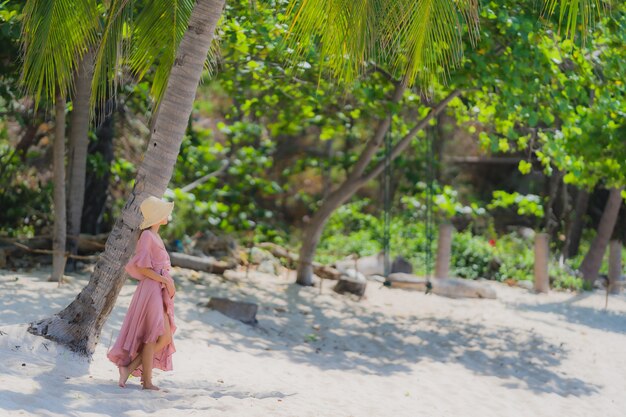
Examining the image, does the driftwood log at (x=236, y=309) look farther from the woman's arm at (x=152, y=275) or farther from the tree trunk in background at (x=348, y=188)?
the woman's arm at (x=152, y=275)

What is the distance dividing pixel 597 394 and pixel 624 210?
12.2m

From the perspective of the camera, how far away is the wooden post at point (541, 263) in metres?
16.5

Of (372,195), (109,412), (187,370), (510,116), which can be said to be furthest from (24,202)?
(372,195)

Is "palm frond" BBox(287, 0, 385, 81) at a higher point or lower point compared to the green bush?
higher

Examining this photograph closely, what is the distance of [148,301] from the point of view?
6340mm

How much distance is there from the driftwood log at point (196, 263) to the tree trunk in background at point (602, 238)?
27.4 ft

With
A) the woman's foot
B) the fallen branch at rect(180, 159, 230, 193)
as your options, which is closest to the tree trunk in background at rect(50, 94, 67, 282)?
the fallen branch at rect(180, 159, 230, 193)

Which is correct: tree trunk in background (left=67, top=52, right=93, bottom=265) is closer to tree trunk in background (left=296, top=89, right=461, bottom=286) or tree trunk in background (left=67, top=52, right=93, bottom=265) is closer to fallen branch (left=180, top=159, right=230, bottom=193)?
fallen branch (left=180, top=159, right=230, bottom=193)

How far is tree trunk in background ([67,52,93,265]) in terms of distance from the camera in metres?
11.2

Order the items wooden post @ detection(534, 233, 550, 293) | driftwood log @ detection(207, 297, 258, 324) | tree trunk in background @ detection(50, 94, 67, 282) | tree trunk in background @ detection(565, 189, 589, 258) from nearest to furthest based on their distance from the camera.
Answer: tree trunk in background @ detection(50, 94, 67, 282) < driftwood log @ detection(207, 297, 258, 324) < wooden post @ detection(534, 233, 550, 293) < tree trunk in background @ detection(565, 189, 589, 258)

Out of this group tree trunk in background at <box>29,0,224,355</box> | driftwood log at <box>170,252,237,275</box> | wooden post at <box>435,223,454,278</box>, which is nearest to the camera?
tree trunk in background at <box>29,0,224,355</box>

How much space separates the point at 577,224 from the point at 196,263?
10.6 m

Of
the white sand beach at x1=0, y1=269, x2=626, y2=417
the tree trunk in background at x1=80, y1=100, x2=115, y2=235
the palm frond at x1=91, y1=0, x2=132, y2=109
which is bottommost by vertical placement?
the white sand beach at x1=0, y1=269, x2=626, y2=417

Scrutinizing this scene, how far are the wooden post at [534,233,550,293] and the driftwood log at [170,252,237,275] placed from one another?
6.27 m
